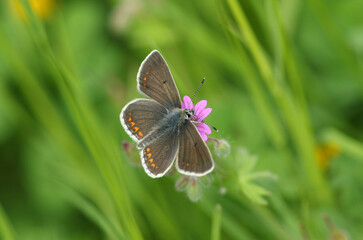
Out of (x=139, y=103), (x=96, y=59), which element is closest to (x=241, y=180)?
(x=139, y=103)

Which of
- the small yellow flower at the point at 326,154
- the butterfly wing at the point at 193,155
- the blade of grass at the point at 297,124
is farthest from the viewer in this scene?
the small yellow flower at the point at 326,154

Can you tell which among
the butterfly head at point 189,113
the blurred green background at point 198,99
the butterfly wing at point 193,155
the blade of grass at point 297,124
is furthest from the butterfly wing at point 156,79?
the blade of grass at point 297,124

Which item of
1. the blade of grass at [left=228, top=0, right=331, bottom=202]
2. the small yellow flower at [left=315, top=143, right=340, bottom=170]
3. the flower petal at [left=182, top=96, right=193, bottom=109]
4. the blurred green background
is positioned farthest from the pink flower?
the small yellow flower at [left=315, top=143, right=340, bottom=170]

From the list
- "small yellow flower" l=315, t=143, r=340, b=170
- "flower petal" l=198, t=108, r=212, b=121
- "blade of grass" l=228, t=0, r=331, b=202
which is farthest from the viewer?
"small yellow flower" l=315, t=143, r=340, b=170

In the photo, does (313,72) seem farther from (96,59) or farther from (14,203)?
(14,203)

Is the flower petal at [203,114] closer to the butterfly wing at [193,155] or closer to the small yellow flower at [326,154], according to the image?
the butterfly wing at [193,155]

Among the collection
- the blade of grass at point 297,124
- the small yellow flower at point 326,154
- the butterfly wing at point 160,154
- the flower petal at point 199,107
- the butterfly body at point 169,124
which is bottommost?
the butterfly wing at point 160,154

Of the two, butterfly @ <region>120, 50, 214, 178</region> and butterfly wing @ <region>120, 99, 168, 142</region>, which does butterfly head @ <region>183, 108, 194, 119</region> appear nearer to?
butterfly @ <region>120, 50, 214, 178</region>
